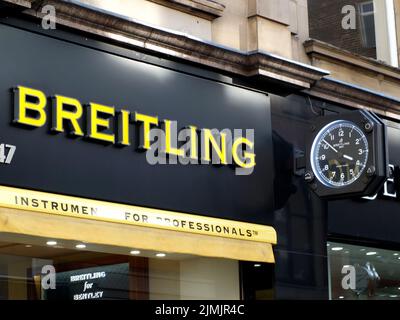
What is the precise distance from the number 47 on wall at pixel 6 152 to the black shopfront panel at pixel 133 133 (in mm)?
56

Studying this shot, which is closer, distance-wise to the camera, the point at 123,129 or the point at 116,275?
the point at 123,129

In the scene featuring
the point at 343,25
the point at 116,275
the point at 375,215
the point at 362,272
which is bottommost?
the point at 116,275

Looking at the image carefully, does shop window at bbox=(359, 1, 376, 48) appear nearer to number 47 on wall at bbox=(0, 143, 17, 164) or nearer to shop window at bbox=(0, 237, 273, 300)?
shop window at bbox=(0, 237, 273, 300)

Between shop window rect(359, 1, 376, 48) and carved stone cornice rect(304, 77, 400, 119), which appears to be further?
shop window rect(359, 1, 376, 48)

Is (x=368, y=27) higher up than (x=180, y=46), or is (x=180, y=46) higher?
(x=368, y=27)

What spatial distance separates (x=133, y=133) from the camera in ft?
40.5

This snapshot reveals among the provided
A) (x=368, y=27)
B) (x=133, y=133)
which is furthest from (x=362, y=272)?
(x=368, y=27)

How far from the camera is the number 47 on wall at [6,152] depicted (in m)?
10.9

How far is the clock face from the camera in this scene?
Result: 1368 cm

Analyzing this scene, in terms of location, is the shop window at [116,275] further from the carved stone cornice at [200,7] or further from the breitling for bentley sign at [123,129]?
the carved stone cornice at [200,7]

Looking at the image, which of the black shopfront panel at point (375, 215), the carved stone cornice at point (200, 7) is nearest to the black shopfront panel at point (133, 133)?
the carved stone cornice at point (200, 7)

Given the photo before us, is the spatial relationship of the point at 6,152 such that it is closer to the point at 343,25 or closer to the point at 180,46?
the point at 180,46

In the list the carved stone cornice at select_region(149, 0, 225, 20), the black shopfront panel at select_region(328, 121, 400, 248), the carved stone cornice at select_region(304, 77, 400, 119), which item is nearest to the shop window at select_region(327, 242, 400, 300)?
the black shopfront panel at select_region(328, 121, 400, 248)

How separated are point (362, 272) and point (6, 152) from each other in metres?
6.89
